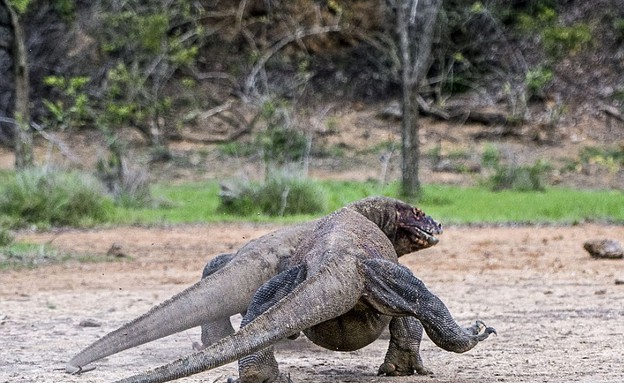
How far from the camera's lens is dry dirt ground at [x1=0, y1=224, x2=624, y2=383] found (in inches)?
203

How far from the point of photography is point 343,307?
4.34 meters

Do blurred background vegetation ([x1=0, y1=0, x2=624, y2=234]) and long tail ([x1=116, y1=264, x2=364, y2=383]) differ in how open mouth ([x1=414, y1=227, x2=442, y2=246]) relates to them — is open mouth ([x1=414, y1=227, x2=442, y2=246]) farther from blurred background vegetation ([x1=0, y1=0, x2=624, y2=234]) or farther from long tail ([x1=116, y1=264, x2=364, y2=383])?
blurred background vegetation ([x1=0, y1=0, x2=624, y2=234])

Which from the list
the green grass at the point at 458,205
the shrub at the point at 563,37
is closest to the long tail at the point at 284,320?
the green grass at the point at 458,205

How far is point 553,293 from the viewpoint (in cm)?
775

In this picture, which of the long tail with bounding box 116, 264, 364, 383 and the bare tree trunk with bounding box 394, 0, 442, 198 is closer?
the long tail with bounding box 116, 264, 364, 383

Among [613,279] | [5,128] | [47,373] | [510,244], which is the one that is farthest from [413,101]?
[47,373]

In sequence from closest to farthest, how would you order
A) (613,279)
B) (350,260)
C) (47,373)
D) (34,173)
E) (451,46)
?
(350,260) < (47,373) < (613,279) < (34,173) < (451,46)

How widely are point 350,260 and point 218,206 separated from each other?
10092mm

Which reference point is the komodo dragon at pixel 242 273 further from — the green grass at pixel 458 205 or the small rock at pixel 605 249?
the green grass at pixel 458 205

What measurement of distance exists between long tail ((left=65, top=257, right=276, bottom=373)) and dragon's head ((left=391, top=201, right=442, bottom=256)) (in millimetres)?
675

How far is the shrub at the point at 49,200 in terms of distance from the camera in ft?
42.6

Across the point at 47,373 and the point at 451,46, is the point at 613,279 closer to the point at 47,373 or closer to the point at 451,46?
the point at 47,373

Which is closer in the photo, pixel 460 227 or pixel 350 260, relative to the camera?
pixel 350 260

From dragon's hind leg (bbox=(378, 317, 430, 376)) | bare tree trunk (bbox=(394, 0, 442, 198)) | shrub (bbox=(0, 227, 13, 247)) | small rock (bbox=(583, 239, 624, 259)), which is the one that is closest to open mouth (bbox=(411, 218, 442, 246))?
dragon's hind leg (bbox=(378, 317, 430, 376))
